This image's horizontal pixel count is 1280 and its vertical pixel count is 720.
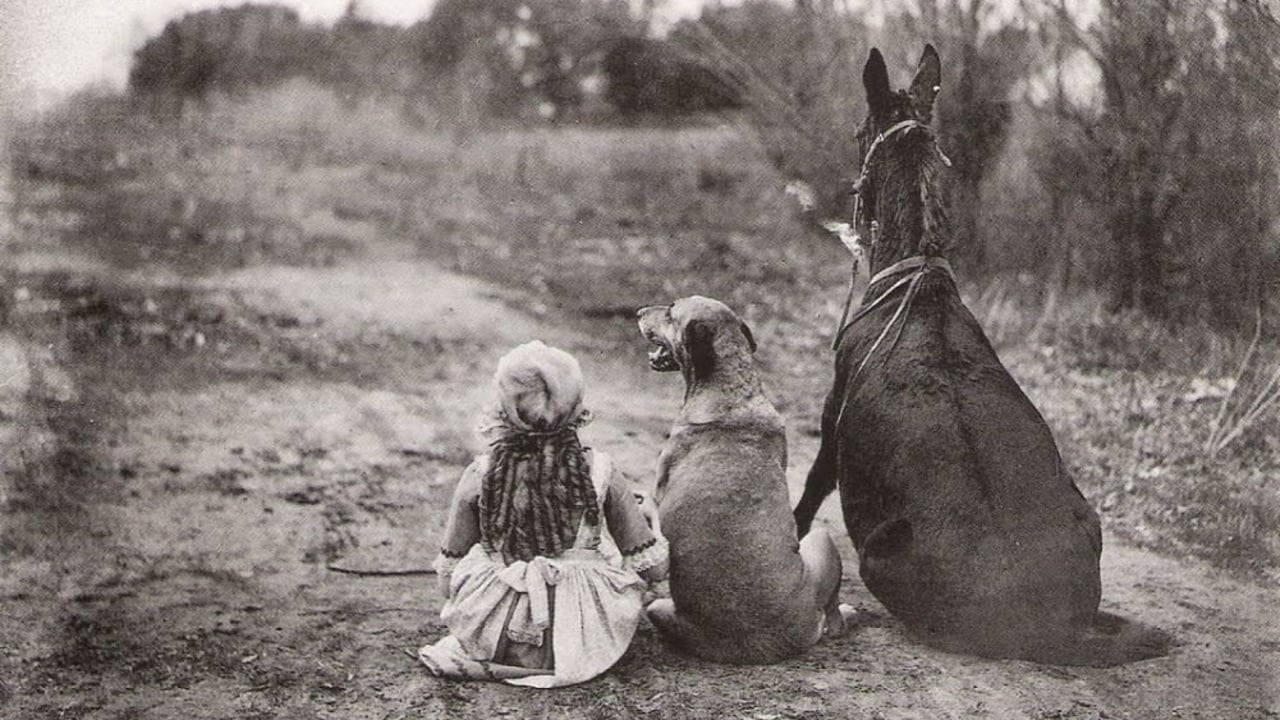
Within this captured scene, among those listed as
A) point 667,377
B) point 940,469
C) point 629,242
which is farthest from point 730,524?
point 629,242

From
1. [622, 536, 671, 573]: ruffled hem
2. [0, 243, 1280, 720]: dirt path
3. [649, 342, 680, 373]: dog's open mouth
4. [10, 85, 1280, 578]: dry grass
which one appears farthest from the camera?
[10, 85, 1280, 578]: dry grass

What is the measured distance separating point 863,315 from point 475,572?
6.59 ft

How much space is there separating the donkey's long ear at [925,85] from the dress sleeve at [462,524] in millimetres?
2460

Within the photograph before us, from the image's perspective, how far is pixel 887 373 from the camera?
15.1 ft

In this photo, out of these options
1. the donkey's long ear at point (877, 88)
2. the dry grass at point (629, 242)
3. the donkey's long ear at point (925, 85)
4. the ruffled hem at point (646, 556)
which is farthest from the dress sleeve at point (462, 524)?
the dry grass at point (629, 242)

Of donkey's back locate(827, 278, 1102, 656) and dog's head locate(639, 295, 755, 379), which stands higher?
dog's head locate(639, 295, 755, 379)

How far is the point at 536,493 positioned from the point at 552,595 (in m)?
0.39

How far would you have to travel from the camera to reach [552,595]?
4.16 metres

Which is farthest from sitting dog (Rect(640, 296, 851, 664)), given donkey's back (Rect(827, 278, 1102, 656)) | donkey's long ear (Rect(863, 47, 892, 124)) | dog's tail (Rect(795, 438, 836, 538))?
donkey's long ear (Rect(863, 47, 892, 124))

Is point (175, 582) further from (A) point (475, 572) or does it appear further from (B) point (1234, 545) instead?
(B) point (1234, 545)

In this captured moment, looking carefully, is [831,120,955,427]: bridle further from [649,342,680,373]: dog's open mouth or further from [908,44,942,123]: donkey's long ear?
[649,342,680,373]: dog's open mouth

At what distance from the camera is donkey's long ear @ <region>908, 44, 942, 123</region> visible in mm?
4895

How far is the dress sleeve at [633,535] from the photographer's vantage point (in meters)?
4.24

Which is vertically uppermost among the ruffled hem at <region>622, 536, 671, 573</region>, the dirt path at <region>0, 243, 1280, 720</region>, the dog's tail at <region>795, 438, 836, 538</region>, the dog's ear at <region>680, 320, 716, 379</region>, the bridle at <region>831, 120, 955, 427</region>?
the bridle at <region>831, 120, 955, 427</region>
